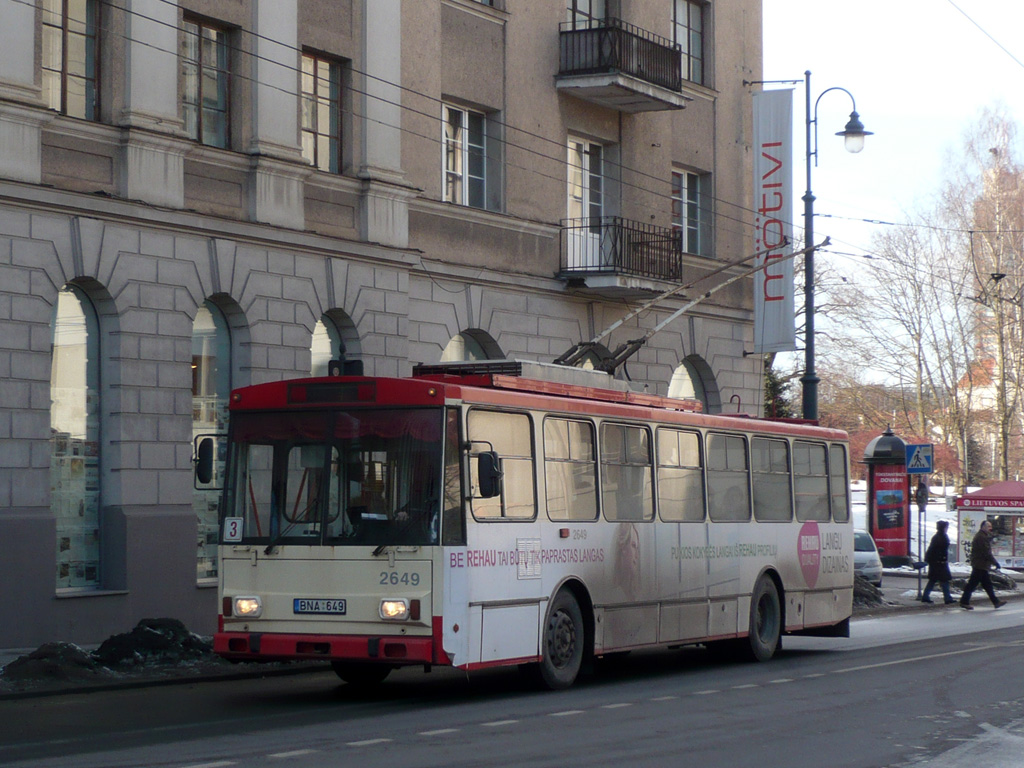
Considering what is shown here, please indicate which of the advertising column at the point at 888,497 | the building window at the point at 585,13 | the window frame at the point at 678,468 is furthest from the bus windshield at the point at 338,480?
the advertising column at the point at 888,497

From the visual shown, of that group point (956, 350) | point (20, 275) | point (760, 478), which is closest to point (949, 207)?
point (956, 350)

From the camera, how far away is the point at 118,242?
18641 millimetres

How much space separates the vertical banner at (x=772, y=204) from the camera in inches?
1217

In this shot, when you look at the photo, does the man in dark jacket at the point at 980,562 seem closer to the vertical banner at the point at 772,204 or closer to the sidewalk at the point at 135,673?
the vertical banner at the point at 772,204

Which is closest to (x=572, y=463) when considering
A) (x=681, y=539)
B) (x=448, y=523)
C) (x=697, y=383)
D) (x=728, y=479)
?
(x=448, y=523)

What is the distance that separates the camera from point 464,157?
2481 centimetres

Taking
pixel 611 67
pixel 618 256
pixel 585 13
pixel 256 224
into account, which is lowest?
pixel 256 224

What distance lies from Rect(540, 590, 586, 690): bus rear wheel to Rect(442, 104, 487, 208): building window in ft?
36.0

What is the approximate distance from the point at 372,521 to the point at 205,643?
448cm

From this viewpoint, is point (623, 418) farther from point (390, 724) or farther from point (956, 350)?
point (956, 350)

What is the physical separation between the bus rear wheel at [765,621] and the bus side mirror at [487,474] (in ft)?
19.9

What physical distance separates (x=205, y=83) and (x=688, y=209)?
41.6 ft

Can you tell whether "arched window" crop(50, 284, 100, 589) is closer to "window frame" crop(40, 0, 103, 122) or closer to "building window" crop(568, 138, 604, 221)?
"window frame" crop(40, 0, 103, 122)

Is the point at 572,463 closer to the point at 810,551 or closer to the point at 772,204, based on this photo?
the point at 810,551
